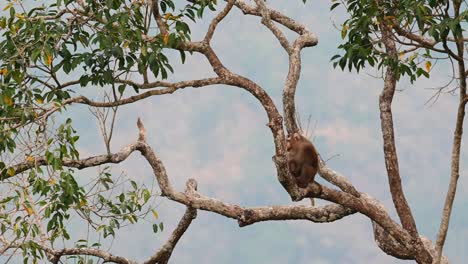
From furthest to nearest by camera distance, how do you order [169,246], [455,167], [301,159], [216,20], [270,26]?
[169,246]
[270,26]
[216,20]
[455,167]
[301,159]

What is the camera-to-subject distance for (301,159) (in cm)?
1157

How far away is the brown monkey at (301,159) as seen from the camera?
455 inches

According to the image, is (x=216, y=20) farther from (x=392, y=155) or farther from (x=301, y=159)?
(x=392, y=155)

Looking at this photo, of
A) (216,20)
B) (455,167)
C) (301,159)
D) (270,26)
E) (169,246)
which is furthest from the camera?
(169,246)

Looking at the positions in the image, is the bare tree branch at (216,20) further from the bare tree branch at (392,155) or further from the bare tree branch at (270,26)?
the bare tree branch at (392,155)

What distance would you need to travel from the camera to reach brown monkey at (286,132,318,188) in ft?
37.9

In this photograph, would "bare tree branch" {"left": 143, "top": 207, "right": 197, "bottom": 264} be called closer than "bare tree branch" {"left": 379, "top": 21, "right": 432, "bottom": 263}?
No

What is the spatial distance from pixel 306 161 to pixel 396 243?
2483 mm

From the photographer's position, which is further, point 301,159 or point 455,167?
point 455,167

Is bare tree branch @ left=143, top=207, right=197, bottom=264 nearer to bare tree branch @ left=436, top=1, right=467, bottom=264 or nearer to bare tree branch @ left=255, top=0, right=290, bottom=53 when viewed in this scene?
bare tree branch @ left=255, top=0, right=290, bottom=53

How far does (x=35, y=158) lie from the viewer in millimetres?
11180

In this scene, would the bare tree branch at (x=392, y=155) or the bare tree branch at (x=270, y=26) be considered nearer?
the bare tree branch at (x=270, y=26)

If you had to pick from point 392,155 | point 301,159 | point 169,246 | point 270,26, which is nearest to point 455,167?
point 392,155

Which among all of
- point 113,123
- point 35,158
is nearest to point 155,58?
point 113,123
